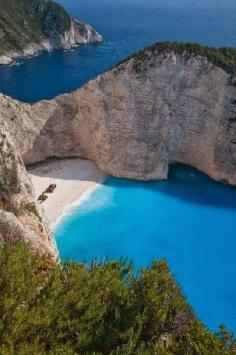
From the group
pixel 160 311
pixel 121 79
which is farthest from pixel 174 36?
pixel 160 311

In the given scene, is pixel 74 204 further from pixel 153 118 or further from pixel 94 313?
pixel 94 313

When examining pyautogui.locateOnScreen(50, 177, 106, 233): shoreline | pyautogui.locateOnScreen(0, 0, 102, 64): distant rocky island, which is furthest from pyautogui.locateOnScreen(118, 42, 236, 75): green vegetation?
pyautogui.locateOnScreen(0, 0, 102, 64): distant rocky island

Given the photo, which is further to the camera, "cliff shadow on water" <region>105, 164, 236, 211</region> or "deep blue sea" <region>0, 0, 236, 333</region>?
"cliff shadow on water" <region>105, 164, 236, 211</region>

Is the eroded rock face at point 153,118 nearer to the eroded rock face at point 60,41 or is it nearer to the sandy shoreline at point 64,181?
the sandy shoreline at point 64,181

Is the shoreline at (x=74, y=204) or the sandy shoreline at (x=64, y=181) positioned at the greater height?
the sandy shoreline at (x=64, y=181)

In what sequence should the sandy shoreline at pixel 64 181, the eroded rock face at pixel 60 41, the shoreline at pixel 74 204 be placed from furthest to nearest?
1. the eroded rock face at pixel 60 41
2. the sandy shoreline at pixel 64 181
3. the shoreline at pixel 74 204

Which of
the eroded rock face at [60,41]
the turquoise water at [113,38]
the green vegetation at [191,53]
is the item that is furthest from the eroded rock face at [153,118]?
the eroded rock face at [60,41]

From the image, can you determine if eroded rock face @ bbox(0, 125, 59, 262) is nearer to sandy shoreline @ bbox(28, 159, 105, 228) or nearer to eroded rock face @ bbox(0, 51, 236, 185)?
sandy shoreline @ bbox(28, 159, 105, 228)
